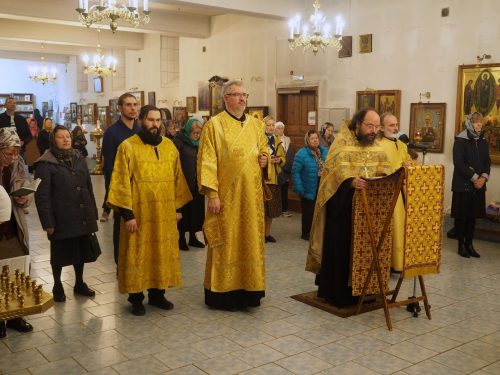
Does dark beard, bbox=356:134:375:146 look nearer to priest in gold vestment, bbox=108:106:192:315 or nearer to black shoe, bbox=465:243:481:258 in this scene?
priest in gold vestment, bbox=108:106:192:315

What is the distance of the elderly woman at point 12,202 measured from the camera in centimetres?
427

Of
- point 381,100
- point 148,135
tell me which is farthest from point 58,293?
point 381,100

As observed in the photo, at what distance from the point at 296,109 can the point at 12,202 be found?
849cm

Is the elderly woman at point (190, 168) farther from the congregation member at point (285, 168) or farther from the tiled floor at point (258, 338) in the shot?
the congregation member at point (285, 168)

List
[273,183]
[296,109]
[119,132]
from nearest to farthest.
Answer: [119,132] → [273,183] → [296,109]

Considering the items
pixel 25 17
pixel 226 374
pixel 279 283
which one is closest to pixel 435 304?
pixel 279 283

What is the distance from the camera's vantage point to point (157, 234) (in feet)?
15.6

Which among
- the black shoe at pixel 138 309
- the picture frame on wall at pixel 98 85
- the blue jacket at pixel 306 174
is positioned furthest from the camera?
the picture frame on wall at pixel 98 85

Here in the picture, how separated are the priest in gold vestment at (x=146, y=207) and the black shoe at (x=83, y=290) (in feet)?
2.35

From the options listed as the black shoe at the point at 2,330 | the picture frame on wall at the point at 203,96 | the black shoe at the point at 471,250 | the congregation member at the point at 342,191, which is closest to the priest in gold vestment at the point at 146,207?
the black shoe at the point at 2,330

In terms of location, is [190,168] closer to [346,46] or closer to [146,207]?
[146,207]

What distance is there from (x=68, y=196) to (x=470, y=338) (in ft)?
11.6

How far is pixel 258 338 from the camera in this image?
4383 millimetres

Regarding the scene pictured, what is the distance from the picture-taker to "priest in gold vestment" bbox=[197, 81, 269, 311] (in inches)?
188
